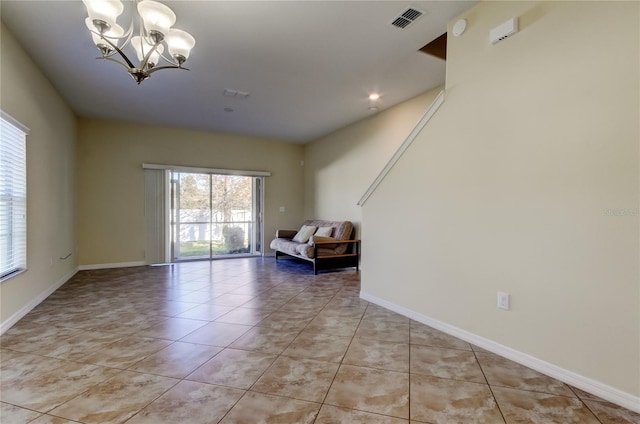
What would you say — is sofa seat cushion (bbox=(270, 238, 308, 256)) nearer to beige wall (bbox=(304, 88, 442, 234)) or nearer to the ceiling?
beige wall (bbox=(304, 88, 442, 234))

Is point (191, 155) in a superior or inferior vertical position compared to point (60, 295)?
superior

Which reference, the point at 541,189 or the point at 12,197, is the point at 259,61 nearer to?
the point at 12,197

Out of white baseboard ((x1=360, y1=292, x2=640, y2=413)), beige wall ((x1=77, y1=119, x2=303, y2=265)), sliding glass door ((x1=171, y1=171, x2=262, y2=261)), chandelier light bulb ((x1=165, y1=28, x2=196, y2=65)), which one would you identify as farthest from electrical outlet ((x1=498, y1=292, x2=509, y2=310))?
beige wall ((x1=77, y1=119, x2=303, y2=265))

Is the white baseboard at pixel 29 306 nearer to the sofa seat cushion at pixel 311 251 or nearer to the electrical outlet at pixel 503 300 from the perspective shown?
the sofa seat cushion at pixel 311 251

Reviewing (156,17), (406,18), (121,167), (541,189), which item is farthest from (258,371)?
(121,167)

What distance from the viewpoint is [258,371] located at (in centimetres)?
200

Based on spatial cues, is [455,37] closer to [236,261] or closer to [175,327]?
[175,327]

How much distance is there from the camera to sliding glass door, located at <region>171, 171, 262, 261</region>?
6.23 meters

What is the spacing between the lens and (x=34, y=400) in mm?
1681

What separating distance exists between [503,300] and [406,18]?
245 centimetres

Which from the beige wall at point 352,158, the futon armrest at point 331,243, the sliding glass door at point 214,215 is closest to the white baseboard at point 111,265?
the sliding glass door at point 214,215

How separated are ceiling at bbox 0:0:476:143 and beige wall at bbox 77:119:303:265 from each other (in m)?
0.53

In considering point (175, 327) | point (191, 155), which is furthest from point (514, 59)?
point (191, 155)

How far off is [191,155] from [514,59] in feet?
19.2
